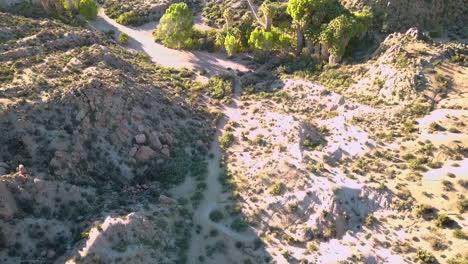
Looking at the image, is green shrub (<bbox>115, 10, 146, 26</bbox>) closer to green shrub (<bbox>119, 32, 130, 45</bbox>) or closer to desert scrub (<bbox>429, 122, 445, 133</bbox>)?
green shrub (<bbox>119, 32, 130, 45</bbox>)

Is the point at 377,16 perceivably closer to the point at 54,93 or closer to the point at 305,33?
the point at 305,33

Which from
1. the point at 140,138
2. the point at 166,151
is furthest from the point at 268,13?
the point at 140,138

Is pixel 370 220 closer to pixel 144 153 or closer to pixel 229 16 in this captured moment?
pixel 144 153

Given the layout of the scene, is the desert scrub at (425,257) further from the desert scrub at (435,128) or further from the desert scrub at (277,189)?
the desert scrub at (435,128)

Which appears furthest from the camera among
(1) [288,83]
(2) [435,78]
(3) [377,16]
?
(3) [377,16]

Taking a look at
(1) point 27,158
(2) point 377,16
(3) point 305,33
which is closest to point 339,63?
(3) point 305,33

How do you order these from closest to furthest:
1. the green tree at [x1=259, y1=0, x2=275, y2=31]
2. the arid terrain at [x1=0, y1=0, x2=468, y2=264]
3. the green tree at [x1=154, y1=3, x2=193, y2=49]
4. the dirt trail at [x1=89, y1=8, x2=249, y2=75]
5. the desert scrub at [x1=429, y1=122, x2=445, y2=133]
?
the arid terrain at [x1=0, y1=0, x2=468, y2=264] → the desert scrub at [x1=429, y1=122, x2=445, y2=133] → the green tree at [x1=259, y1=0, x2=275, y2=31] → the dirt trail at [x1=89, y1=8, x2=249, y2=75] → the green tree at [x1=154, y1=3, x2=193, y2=49]

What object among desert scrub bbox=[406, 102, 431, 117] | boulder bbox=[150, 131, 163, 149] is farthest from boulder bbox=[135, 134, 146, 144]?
desert scrub bbox=[406, 102, 431, 117]
